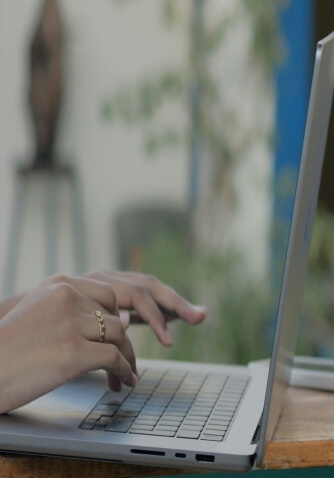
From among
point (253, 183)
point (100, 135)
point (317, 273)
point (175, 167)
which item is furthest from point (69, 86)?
point (317, 273)

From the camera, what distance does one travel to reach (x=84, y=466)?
0.72 m

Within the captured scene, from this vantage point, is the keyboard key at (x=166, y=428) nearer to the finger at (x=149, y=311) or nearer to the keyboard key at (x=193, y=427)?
the keyboard key at (x=193, y=427)

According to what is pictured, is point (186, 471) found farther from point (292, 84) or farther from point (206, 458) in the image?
point (292, 84)

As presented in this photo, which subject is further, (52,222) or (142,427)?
(52,222)

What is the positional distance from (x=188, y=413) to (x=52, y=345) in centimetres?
15

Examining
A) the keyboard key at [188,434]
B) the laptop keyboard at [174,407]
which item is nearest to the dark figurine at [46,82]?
the laptop keyboard at [174,407]

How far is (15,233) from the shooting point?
3.02m

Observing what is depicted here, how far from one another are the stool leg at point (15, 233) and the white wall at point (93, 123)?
20 millimetres

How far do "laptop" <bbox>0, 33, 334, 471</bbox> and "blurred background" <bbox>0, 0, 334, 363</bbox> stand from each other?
1663mm

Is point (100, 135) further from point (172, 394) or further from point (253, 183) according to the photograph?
point (172, 394)

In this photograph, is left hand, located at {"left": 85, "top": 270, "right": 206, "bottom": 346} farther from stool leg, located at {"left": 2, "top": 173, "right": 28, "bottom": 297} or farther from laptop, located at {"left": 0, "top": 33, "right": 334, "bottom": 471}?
stool leg, located at {"left": 2, "top": 173, "right": 28, "bottom": 297}

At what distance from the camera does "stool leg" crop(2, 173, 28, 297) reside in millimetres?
3006

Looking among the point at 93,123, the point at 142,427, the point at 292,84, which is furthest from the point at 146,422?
the point at 93,123

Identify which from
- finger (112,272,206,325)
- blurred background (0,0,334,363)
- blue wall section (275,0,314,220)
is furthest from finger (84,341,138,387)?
blue wall section (275,0,314,220)
